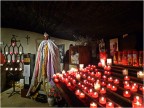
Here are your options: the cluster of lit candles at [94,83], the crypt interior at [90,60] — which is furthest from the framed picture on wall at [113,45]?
the cluster of lit candles at [94,83]

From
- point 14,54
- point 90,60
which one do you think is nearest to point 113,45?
point 90,60

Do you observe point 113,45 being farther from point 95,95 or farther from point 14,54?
point 14,54

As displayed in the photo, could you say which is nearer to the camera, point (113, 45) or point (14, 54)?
point (113, 45)

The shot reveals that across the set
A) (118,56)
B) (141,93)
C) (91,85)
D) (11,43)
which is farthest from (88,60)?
(11,43)

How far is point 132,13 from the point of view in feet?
12.7

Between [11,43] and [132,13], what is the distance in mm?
8516

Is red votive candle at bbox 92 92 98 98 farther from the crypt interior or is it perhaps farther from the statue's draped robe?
the statue's draped robe

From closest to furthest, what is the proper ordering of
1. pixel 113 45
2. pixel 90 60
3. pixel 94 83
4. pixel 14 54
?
pixel 94 83 < pixel 113 45 < pixel 90 60 < pixel 14 54

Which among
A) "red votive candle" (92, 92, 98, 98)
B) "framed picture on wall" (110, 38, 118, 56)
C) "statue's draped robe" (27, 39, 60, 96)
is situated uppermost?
"framed picture on wall" (110, 38, 118, 56)

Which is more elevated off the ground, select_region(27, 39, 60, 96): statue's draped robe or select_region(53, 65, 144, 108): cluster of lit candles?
select_region(27, 39, 60, 96): statue's draped robe

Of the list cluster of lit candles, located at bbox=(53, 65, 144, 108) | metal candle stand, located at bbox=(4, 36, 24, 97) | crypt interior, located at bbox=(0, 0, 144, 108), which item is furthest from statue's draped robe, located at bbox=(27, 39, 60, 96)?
metal candle stand, located at bbox=(4, 36, 24, 97)

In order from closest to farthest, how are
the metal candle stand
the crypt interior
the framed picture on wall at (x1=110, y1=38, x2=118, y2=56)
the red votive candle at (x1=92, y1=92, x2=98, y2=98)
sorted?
the crypt interior
the red votive candle at (x1=92, y1=92, x2=98, y2=98)
the framed picture on wall at (x1=110, y1=38, x2=118, y2=56)
the metal candle stand

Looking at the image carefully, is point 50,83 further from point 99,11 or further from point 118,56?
point 99,11

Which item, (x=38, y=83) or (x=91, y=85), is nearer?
(x=91, y=85)
